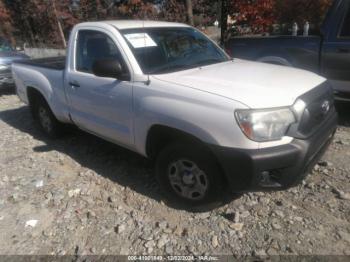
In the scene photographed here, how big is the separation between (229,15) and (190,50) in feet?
21.2

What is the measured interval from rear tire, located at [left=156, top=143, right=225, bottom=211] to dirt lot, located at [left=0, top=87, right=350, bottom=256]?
145mm

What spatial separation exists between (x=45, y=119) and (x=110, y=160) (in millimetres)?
1586

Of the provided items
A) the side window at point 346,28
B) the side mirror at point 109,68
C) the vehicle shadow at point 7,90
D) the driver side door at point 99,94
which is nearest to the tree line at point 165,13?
the side window at point 346,28

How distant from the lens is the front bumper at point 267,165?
2.70 meters

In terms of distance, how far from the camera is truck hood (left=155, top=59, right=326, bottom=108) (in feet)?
9.08

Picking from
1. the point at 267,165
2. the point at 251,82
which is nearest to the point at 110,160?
the point at 251,82

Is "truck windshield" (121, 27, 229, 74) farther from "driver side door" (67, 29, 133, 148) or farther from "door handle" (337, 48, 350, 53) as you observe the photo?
"door handle" (337, 48, 350, 53)

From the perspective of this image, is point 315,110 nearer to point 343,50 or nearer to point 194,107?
point 194,107

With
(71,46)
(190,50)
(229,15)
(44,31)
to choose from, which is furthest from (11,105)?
(44,31)

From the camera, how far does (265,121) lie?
2.69 m

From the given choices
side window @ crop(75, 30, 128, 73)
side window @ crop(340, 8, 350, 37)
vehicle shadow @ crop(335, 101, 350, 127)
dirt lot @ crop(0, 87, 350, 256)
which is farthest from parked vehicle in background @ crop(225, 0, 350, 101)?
side window @ crop(75, 30, 128, 73)

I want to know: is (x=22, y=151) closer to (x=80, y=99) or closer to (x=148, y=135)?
(x=80, y=99)

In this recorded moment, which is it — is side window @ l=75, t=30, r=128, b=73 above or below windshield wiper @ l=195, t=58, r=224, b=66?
above

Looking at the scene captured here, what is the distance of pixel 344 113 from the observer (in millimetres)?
5672
